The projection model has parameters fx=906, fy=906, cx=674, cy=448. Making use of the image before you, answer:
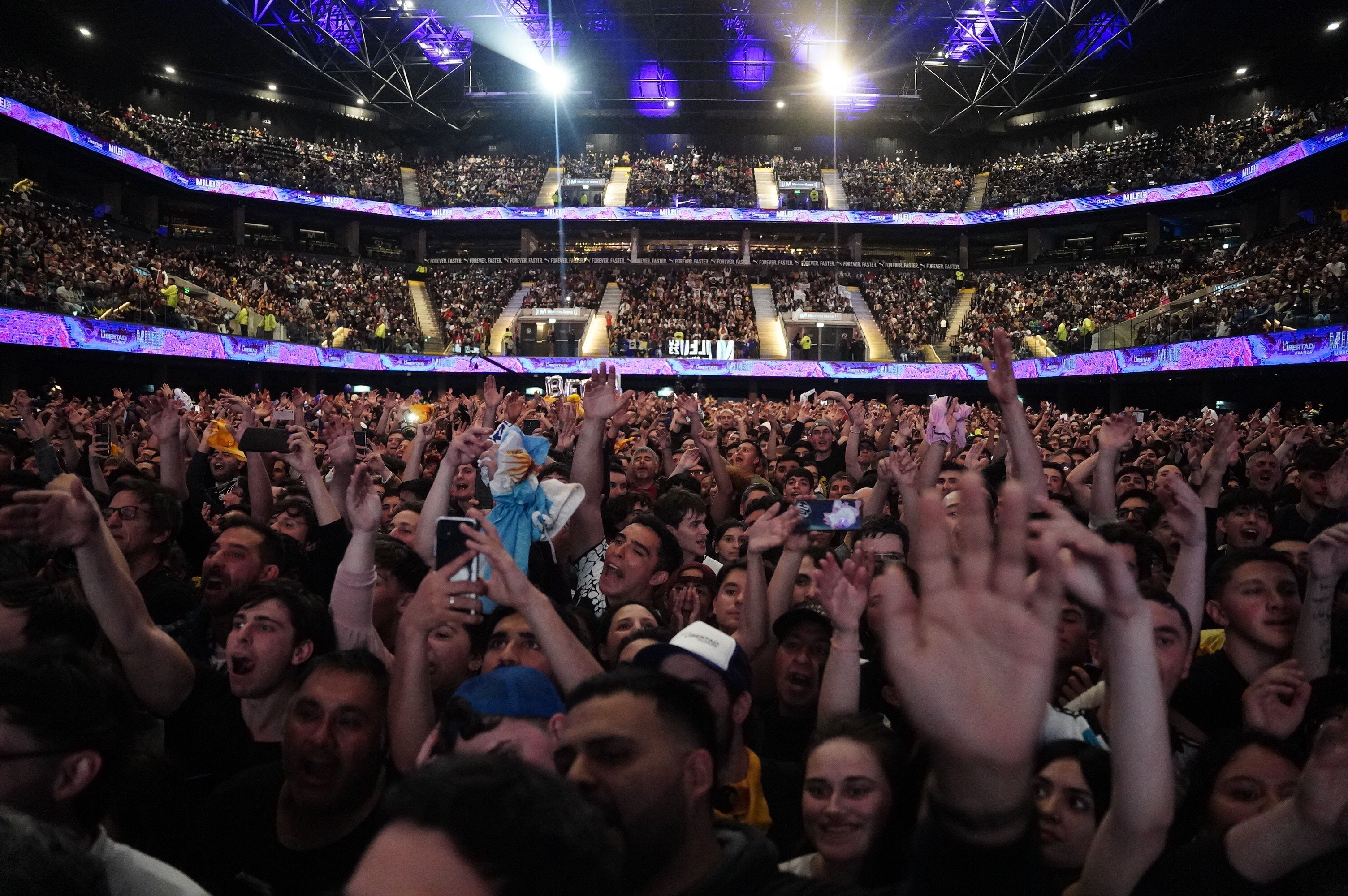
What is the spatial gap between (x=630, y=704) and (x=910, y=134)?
45.6m

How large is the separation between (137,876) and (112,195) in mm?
34982

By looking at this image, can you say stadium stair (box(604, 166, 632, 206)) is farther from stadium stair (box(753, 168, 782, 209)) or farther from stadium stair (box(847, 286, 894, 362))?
stadium stair (box(847, 286, 894, 362))

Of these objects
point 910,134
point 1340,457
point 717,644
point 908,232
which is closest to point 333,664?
point 717,644

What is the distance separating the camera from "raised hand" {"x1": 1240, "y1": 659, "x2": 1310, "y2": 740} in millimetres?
2594

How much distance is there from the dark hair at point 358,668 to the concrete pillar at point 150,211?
35635 mm

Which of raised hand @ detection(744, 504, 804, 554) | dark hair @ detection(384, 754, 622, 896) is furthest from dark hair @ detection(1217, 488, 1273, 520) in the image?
dark hair @ detection(384, 754, 622, 896)

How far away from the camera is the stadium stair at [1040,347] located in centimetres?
2909

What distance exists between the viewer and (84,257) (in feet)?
78.1

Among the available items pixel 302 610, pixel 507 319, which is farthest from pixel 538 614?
pixel 507 319

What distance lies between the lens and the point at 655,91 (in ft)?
134

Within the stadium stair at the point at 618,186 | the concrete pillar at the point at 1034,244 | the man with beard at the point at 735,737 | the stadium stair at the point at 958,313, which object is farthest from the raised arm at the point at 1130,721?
the concrete pillar at the point at 1034,244

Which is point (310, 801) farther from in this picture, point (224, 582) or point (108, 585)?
point (224, 582)

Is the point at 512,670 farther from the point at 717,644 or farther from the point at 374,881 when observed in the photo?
the point at 374,881

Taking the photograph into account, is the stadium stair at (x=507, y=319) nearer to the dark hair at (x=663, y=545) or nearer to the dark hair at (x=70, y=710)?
the dark hair at (x=663, y=545)
